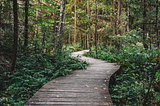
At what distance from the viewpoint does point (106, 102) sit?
311 cm

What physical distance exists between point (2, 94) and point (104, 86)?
3.78 m

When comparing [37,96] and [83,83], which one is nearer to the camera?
[37,96]

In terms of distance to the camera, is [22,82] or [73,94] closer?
[73,94]

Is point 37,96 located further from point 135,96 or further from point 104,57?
point 104,57

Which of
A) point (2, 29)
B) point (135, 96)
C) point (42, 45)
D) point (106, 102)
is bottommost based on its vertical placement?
point (135, 96)

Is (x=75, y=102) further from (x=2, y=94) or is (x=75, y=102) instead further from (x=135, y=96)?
(x=2, y=94)

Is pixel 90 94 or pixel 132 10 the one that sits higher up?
pixel 132 10

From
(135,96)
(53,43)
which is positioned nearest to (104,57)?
(53,43)

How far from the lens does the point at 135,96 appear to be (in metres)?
4.26

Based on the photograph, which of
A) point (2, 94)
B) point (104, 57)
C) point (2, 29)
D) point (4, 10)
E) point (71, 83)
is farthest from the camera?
point (104, 57)

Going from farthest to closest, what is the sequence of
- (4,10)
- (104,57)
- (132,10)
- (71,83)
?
(132,10) < (104,57) < (4,10) < (71,83)

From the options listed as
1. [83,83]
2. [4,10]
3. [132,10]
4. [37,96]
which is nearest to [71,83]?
Result: [83,83]

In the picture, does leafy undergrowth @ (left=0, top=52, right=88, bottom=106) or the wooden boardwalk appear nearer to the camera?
the wooden boardwalk

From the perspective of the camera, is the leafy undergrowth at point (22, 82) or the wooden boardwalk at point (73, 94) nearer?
the wooden boardwalk at point (73, 94)
